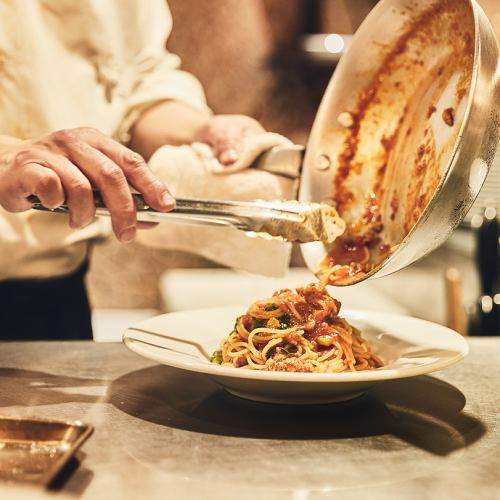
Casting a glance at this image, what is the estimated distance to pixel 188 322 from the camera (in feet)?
4.97

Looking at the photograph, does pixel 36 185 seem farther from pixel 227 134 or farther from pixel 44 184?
pixel 227 134

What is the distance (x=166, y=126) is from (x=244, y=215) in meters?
1.02

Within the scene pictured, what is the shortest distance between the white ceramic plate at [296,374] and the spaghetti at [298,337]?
6 centimetres

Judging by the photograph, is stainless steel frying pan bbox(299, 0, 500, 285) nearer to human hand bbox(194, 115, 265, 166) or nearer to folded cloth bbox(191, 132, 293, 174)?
folded cloth bbox(191, 132, 293, 174)

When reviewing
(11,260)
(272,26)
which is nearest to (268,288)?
(272,26)

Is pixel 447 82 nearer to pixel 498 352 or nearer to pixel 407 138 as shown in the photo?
pixel 407 138

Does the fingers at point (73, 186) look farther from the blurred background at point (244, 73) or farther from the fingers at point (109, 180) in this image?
the blurred background at point (244, 73)

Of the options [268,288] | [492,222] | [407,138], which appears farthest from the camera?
[268,288]

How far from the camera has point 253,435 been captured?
1078 mm

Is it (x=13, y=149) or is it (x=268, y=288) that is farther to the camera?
(x=268, y=288)

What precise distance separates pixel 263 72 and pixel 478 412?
3201mm

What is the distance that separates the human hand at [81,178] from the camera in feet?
3.98

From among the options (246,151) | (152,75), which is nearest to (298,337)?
(246,151)

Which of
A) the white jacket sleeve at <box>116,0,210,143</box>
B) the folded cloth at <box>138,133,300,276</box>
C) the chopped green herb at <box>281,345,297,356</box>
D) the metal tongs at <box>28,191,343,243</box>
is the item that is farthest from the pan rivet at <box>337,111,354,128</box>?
the white jacket sleeve at <box>116,0,210,143</box>
